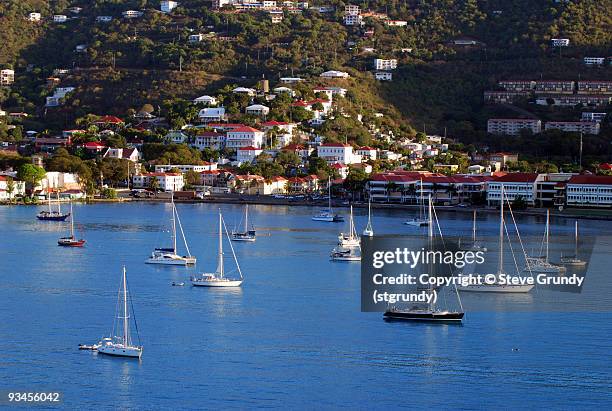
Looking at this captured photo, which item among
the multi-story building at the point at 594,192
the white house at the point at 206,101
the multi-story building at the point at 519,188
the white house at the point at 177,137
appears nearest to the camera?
the multi-story building at the point at 594,192

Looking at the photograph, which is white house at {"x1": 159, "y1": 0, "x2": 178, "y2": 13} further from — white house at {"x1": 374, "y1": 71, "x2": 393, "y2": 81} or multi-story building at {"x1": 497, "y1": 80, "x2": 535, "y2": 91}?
multi-story building at {"x1": 497, "y1": 80, "x2": 535, "y2": 91}

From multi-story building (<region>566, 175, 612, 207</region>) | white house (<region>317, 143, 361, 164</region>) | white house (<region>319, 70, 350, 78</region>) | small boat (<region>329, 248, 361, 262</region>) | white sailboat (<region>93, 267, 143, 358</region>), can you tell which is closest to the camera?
white sailboat (<region>93, 267, 143, 358</region>)

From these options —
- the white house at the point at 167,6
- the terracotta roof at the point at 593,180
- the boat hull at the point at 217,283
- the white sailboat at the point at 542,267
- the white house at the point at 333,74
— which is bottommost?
the boat hull at the point at 217,283

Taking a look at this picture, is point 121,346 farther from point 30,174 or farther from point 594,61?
Answer: point 594,61

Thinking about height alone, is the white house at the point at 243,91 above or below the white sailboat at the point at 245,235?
above

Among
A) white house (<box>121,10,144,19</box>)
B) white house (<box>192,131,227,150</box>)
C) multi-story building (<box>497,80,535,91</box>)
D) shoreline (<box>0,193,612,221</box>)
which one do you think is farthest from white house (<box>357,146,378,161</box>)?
white house (<box>121,10,144,19</box>)

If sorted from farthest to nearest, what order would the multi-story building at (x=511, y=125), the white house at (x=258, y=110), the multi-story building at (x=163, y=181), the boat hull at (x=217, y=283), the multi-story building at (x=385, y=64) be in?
the multi-story building at (x=385, y=64), the multi-story building at (x=511, y=125), the white house at (x=258, y=110), the multi-story building at (x=163, y=181), the boat hull at (x=217, y=283)

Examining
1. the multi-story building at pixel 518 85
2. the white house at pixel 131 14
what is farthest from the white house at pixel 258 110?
the white house at pixel 131 14

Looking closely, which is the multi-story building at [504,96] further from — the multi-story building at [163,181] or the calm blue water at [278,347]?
the calm blue water at [278,347]
